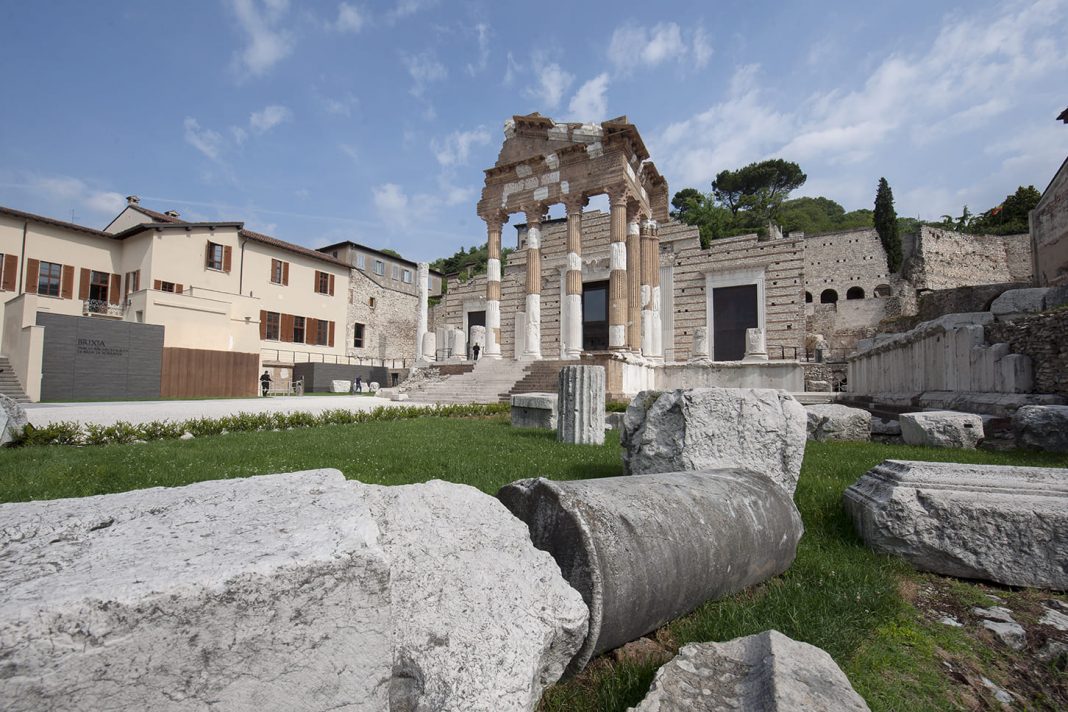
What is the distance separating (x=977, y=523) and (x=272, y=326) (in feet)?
Result: 102

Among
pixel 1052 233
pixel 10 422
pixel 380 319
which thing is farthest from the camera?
pixel 380 319

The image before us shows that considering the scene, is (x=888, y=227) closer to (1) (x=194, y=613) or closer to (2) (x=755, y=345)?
(2) (x=755, y=345)

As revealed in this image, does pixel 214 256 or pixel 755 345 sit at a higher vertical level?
pixel 214 256

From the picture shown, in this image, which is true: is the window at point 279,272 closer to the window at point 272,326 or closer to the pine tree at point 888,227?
the window at point 272,326

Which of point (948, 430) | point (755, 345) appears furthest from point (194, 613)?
point (755, 345)

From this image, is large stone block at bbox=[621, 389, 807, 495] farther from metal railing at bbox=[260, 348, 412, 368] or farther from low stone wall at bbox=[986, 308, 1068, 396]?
metal railing at bbox=[260, 348, 412, 368]

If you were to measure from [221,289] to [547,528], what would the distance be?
→ 29.8 metres

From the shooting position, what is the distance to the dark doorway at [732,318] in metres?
22.3

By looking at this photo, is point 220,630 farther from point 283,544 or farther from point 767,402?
point 767,402

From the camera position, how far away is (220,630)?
45.9 inches

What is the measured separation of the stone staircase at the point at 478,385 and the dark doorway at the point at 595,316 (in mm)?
7179

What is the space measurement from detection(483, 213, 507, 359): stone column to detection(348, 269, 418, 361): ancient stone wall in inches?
509

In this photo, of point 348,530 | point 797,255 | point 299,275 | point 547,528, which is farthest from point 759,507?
point 299,275

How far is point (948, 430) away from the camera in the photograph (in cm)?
666
